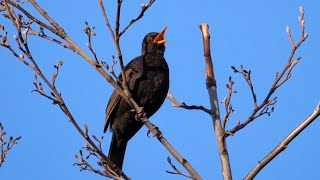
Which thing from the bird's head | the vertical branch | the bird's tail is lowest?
the vertical branch

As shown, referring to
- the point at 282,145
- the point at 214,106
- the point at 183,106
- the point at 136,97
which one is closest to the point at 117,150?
the point at 136,97

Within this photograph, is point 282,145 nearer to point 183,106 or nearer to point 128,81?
point 183,106

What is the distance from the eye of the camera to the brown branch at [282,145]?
118 inches

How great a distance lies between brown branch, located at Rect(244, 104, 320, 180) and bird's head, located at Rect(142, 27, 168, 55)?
338cm

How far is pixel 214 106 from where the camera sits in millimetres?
3660

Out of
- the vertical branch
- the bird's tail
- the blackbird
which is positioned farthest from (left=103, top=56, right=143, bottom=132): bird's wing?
the vertical branch

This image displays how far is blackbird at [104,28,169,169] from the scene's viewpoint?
5594mm

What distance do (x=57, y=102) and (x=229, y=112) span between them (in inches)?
46.9

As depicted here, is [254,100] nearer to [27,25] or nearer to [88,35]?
[88,35]

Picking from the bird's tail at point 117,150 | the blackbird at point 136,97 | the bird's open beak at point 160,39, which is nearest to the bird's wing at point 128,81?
the blackbird at point 136,97

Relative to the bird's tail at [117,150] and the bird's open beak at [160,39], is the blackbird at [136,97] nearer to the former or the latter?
the bird's tail at [117,150]

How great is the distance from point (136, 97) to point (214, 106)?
203cm

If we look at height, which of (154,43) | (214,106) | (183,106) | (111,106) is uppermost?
(154,43)

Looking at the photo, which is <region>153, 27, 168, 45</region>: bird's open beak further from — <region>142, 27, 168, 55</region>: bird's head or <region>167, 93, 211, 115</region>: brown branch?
<region>167, 93, 211, 115</region>: brown branch
